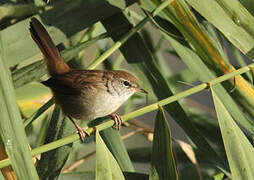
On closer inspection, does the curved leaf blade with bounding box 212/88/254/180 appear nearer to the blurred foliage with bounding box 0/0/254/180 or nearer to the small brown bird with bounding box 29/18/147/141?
the blurred foliage with bounding box 0/0/254/180

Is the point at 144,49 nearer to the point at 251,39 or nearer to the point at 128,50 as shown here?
the point at 128,50

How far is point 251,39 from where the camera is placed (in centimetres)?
157

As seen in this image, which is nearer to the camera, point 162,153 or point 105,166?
point 105,166

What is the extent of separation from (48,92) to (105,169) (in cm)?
115

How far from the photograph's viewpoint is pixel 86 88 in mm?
2055

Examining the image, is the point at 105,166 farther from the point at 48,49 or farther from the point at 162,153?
the point at 48,49

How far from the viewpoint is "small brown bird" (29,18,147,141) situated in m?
1.94

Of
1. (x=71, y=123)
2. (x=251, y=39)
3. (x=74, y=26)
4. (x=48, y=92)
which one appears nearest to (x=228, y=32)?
(x=251, y=39)

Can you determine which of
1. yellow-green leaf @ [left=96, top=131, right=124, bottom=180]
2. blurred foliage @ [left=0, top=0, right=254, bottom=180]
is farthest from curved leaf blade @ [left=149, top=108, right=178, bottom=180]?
yellow-green leaf @ [left=96, top=131, right=124, bottom=180]

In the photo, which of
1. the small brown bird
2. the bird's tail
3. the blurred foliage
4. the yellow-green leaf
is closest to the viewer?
the yellow-green leaf

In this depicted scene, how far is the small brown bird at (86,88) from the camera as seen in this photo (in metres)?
1.94

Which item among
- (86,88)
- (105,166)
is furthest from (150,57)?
(105,166)

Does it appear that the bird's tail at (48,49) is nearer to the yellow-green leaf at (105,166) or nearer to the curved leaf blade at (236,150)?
the yellow-green leaf at (105,166)

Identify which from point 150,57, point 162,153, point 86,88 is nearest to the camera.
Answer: point 162,153
